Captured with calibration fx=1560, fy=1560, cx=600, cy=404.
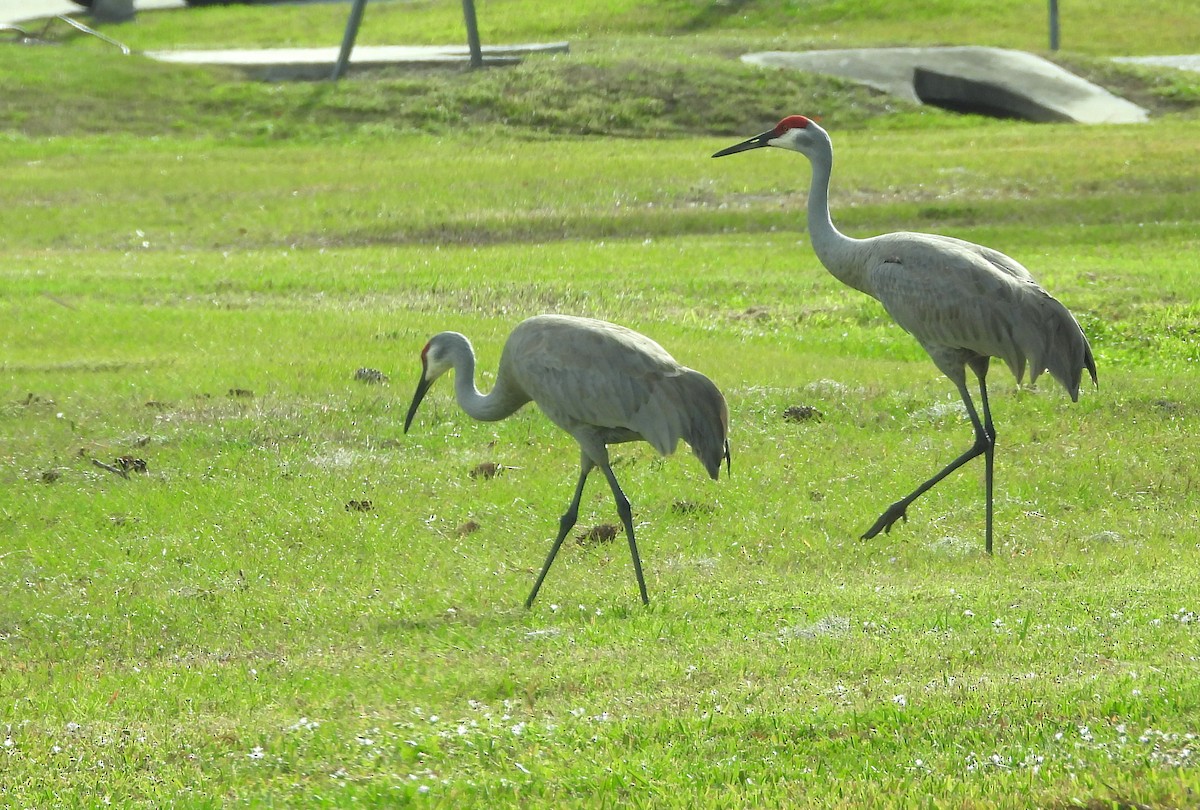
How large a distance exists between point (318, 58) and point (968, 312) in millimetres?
29289

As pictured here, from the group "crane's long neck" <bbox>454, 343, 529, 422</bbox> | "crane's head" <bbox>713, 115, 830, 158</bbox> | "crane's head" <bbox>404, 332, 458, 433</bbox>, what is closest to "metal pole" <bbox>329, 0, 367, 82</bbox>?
"crane's head" <bbox>713, 115, 830, 158</bbox>

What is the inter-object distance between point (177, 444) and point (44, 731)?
5.52 meters

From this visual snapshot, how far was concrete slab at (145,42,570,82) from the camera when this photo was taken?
115 ft

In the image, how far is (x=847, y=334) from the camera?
16.1 m

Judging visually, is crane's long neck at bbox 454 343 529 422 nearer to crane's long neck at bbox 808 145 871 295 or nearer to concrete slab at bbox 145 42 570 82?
crane's long neck at bbox 808 145 871 295

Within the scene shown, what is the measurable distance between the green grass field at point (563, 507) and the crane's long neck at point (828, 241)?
1398 millimetres

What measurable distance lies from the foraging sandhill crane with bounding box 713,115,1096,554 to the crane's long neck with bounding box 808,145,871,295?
12mm

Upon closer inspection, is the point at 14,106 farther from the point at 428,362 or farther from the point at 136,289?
the point at 428,362

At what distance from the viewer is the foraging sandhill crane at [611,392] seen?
8.34 meters

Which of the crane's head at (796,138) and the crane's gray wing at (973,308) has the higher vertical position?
the crane's head at (796,138)

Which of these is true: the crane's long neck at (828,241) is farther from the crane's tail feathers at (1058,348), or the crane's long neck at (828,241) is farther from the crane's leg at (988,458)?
the crane's tail feathers at (1058,348)

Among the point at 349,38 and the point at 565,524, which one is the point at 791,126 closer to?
the point at 565,524

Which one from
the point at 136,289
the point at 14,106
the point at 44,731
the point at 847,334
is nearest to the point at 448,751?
the point at 44,731

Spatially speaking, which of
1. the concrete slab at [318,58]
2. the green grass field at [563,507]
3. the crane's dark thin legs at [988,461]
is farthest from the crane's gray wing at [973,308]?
the concrete slab at [318,58]
